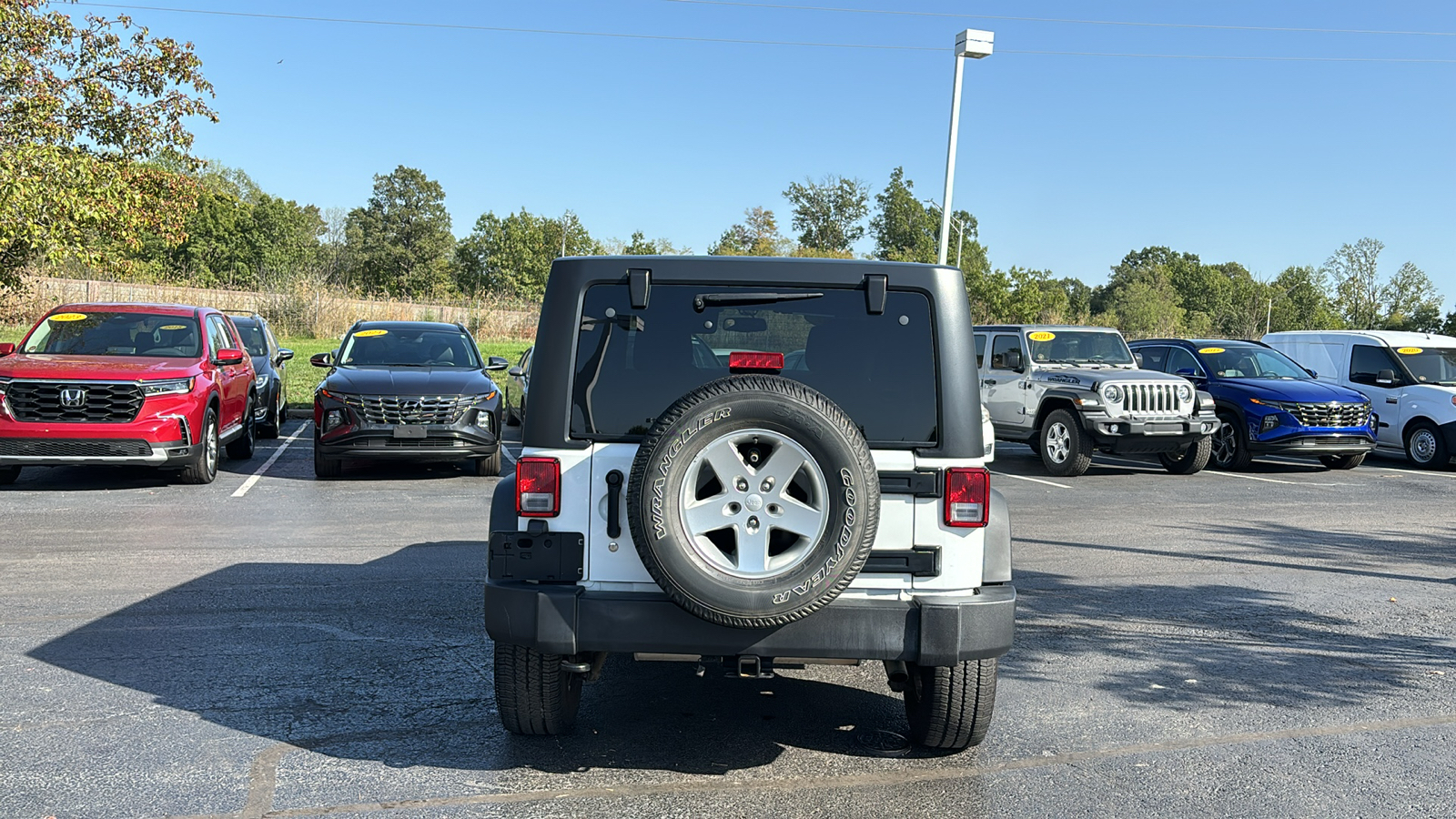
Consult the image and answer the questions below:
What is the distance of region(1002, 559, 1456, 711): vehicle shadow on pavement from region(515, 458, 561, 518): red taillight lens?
263 cm

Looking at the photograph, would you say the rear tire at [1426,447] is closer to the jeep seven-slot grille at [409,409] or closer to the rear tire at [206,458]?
the jeep seven-slot grille at [409,409]

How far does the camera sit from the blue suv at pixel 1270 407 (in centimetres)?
1511

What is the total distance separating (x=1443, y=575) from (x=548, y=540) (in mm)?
7382

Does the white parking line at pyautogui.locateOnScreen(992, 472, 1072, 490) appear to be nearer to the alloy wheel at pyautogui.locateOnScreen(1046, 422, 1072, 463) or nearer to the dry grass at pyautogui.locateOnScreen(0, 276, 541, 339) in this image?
the alloy wheel at pyautogui.locateOnScreen(1046, 422, 1072, 463)

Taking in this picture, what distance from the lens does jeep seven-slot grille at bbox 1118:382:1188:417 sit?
14.0m

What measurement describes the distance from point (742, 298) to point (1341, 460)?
50.6ft

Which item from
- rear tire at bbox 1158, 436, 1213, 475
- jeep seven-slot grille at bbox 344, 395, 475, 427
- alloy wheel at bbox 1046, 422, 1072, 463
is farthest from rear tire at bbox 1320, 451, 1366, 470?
jeep seven-slot grille at bbox 344, 395, 475, 427

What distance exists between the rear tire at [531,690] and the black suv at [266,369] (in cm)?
1194

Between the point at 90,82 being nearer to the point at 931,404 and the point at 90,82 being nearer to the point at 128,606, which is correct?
the point at 128,606

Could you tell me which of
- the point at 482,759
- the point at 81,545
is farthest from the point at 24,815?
the point at 81,545

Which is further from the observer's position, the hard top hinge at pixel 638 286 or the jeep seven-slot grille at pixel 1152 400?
the jeep seven-slot grille at pixel 1152 400

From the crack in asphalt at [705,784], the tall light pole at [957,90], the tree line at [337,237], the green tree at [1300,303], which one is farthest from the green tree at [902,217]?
the crack in asphalt at [705,784]

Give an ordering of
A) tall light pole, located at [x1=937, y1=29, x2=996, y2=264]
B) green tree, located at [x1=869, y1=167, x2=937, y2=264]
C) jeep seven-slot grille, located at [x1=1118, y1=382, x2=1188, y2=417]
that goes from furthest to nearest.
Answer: green tree, located at [x1=869, y1=167, x2=937, y2=264]
tall light pole, located at [x1=937, y1=29, x2=996, y2=264]
jeep seven-slot grille, located at [x1=1118, y1=382, x2=1188, y2=417]

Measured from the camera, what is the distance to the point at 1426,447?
55.0ft
